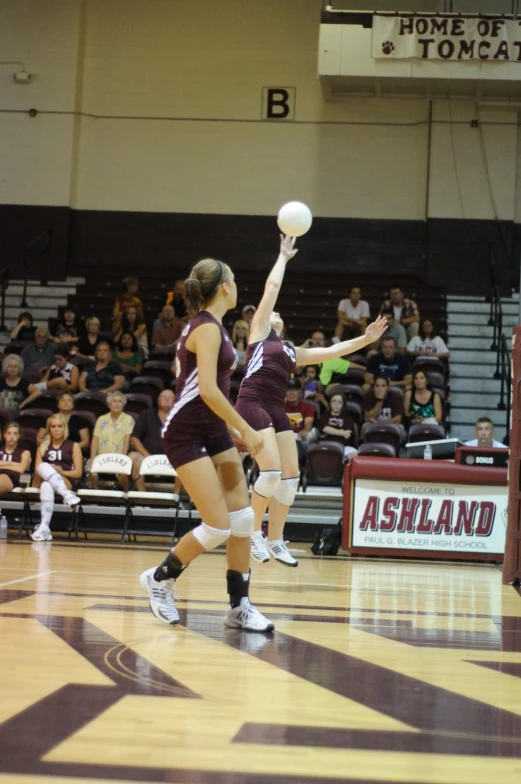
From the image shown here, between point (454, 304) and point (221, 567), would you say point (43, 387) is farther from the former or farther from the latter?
point (454, 304)

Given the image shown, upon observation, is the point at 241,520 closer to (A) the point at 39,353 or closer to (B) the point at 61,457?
(B) the point at 61,457

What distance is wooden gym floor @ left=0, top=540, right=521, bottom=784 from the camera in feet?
8.34

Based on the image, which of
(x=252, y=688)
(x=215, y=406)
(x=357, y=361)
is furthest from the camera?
(x=357, y=361)

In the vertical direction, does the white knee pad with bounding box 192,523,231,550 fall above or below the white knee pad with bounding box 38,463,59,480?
above

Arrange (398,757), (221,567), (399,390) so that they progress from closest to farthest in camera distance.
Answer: (398,757) → (221,567) → (399,390)

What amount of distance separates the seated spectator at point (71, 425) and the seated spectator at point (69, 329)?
3.31 meters

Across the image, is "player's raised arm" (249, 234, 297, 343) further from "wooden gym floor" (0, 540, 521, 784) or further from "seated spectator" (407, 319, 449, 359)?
"seated spectator" (407, 319, 449, 359)

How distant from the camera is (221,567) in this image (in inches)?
342

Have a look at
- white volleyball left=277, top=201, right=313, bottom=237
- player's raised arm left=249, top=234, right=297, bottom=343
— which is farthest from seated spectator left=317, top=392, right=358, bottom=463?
white volleyball left=277, top=201, right=313, bottom=237

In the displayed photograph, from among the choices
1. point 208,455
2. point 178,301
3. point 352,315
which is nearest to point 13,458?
point 178,301

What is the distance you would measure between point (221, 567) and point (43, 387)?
649cm

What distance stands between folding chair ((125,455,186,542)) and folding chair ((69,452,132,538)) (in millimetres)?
106

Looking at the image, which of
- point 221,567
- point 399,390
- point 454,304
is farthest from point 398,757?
point 454,304

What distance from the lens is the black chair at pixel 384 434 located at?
1250 cm
